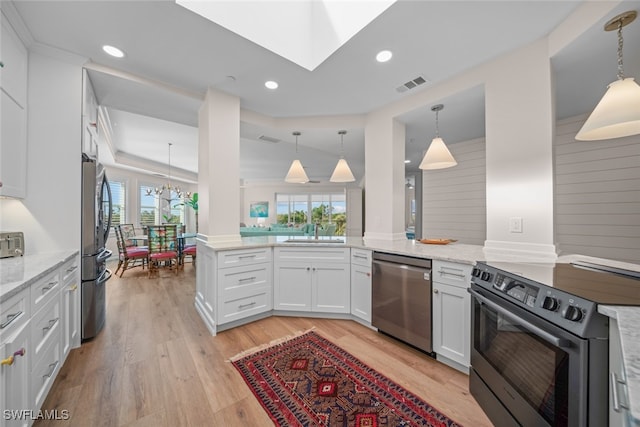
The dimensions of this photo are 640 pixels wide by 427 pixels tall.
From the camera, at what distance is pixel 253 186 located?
11.3 m

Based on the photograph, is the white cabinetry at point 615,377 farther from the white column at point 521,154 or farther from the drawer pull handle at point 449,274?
the white column at point 521,154

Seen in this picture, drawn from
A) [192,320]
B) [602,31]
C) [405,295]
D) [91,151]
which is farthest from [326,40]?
[192,320]

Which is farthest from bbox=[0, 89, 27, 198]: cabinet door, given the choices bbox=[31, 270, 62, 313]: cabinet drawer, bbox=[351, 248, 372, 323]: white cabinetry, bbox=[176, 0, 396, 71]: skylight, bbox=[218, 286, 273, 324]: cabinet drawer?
bbox=[351, 248, 372, 323]: white cabinetry

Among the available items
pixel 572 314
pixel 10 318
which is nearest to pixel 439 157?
pixel 572 314

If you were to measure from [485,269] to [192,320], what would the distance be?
293cm

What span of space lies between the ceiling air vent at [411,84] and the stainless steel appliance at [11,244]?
363 cm

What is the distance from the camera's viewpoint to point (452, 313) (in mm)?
1934

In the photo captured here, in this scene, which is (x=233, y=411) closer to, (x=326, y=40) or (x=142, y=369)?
(x=142, y=369)

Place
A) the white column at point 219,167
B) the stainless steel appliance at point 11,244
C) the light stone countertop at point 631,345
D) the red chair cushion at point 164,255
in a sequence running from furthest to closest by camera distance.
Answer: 1. the red chair cushion at point 164,255
2. the white column at point 219,167
3. the stainless steel appliance at point 11,244
4. the light stone countertop at point 631,345

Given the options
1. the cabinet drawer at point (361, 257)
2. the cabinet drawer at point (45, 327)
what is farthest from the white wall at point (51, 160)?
the cabinet drawer at point (361, 257)

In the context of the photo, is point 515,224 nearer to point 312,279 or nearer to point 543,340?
point 543,340

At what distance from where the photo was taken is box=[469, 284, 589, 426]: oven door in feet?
2.96

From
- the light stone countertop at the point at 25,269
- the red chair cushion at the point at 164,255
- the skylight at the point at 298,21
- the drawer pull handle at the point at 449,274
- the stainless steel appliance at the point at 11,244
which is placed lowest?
the red chair cushion at the point at 164,255

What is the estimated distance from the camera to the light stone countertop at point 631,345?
1.41 feet
